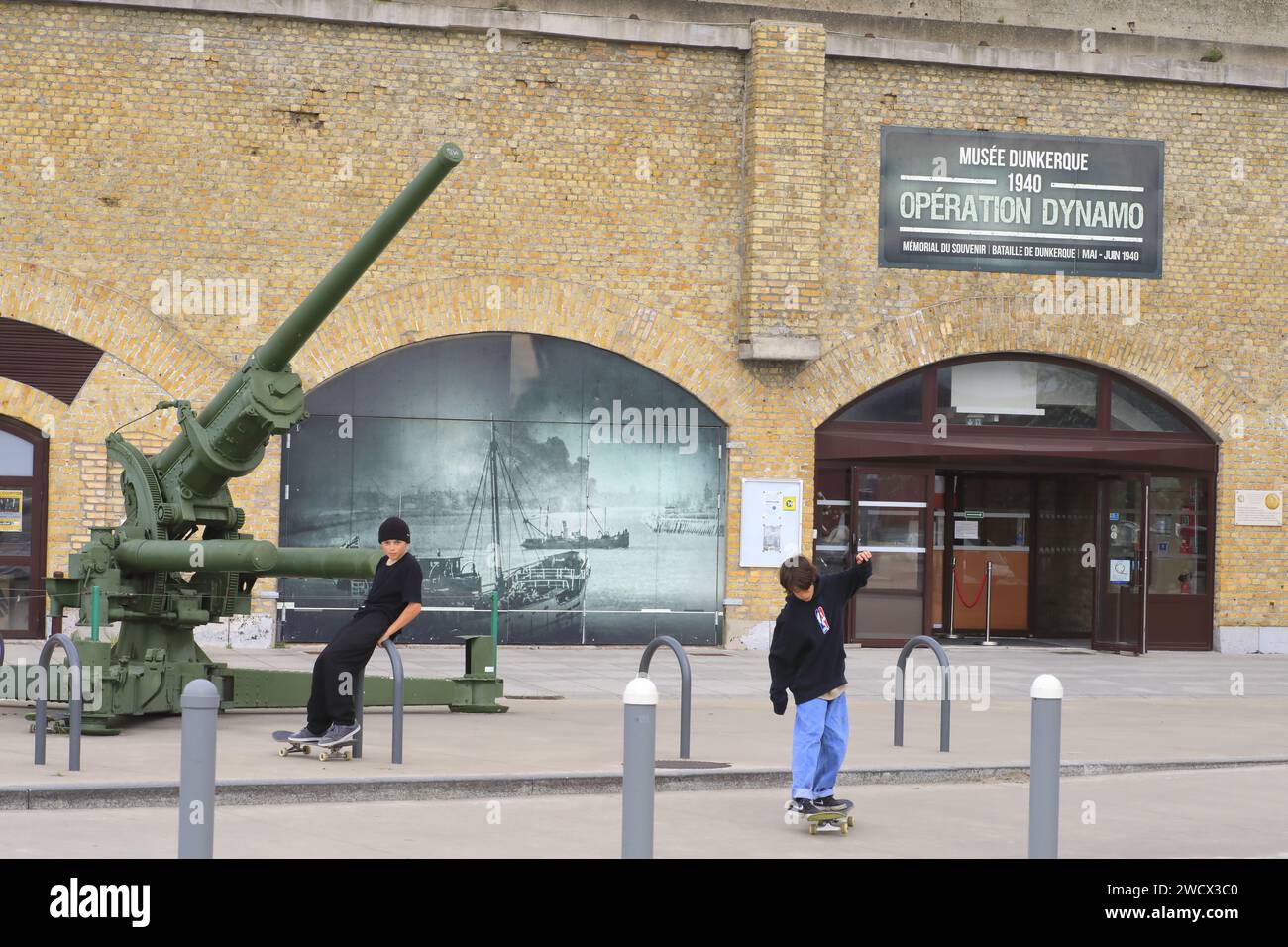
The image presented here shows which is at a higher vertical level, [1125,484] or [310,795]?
[1125,484]

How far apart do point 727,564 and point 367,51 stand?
7701 millimetres

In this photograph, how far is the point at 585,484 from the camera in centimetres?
2192

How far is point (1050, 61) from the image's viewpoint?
22688 millimetres

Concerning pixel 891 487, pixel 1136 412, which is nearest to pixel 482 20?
pixel 891 487

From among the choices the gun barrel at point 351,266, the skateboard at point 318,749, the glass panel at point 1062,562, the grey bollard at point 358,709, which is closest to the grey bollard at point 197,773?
the skateboard at point 318,749

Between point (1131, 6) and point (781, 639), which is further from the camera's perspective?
point (1131, 6)

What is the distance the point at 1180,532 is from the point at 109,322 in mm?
14025

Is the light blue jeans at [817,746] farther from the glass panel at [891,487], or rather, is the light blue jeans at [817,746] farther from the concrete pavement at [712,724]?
the glass panel at [891,487]

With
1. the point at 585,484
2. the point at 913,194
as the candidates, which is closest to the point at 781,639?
the point at 585,484

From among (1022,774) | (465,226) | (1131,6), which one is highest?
(1131,6)

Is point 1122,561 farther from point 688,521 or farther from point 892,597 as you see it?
point 688,521

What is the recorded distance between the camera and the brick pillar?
21.7 meters
